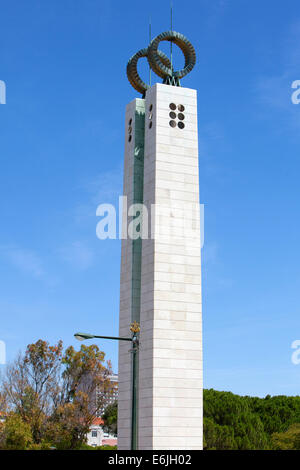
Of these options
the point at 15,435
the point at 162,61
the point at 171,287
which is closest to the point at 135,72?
the point at 162,61

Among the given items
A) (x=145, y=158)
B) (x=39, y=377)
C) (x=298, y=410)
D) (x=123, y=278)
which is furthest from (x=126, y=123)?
(x=298, y=410)

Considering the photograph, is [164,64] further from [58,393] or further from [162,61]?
[58,393]

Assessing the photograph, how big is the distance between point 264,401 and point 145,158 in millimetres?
45376

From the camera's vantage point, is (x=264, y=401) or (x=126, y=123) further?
(x=264, y=401)

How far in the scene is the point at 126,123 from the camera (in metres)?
44.4

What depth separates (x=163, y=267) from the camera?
1487 inches

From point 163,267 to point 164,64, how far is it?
15.4 meters

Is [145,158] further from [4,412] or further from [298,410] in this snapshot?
[298,410]

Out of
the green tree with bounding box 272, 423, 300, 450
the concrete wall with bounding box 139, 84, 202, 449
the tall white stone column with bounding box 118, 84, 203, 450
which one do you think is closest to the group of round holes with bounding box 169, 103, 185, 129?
the tall white stone column with bounding box 118, 84, 203, 450

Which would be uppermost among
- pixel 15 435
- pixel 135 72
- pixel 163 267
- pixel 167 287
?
pixel 135 72

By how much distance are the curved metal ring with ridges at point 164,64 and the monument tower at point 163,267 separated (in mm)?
69

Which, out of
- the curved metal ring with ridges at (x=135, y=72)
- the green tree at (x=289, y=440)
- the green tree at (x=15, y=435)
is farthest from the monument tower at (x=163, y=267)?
the green tree at (x=289, y=440)

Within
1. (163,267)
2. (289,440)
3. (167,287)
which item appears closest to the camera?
(167,287)
